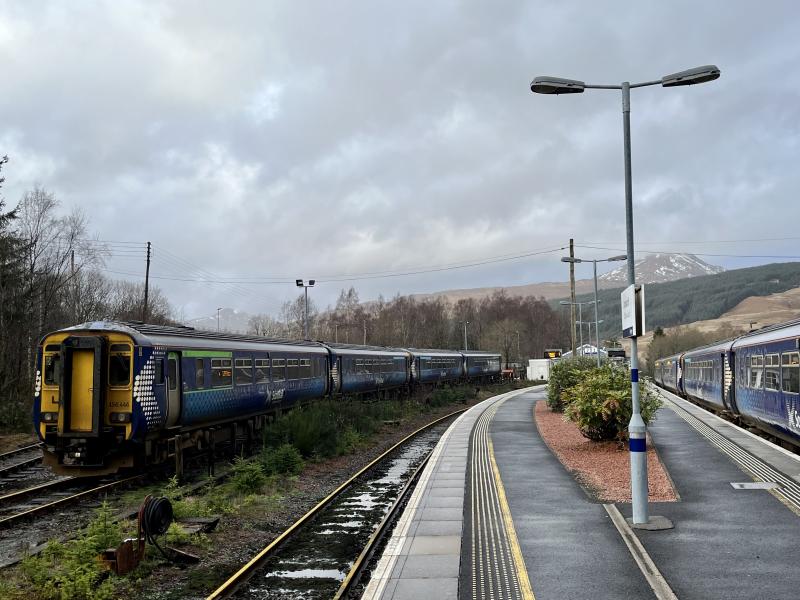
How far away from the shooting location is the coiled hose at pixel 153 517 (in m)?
9.52

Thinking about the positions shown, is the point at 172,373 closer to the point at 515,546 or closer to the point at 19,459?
the point at 19,459

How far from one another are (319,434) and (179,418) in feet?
17.3

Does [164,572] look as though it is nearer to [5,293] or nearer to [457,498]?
[457,498]

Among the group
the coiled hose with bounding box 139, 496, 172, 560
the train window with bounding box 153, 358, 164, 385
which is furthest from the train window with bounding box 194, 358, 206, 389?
the coiled hose with bounding box 139, 496, 172, 560

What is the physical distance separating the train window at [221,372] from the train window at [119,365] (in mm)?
3704

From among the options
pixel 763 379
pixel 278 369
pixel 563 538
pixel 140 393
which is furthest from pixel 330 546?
pixel 763 379

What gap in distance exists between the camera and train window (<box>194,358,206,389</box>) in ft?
57.7

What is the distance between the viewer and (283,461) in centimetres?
1803

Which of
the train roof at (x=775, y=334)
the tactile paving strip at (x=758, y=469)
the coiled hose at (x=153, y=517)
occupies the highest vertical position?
the train roof at (x=775, y=334)

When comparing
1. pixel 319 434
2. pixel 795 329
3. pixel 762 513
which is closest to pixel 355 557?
pixel 762 513

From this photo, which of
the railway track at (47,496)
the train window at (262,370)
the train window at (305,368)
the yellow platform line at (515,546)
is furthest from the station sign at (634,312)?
the train window at (305,368)

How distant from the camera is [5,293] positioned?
33.2m

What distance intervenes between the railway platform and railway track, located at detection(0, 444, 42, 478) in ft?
36.2

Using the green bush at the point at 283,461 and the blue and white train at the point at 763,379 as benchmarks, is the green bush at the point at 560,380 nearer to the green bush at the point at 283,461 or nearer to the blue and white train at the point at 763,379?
the blue and white train at the point at 763,379
